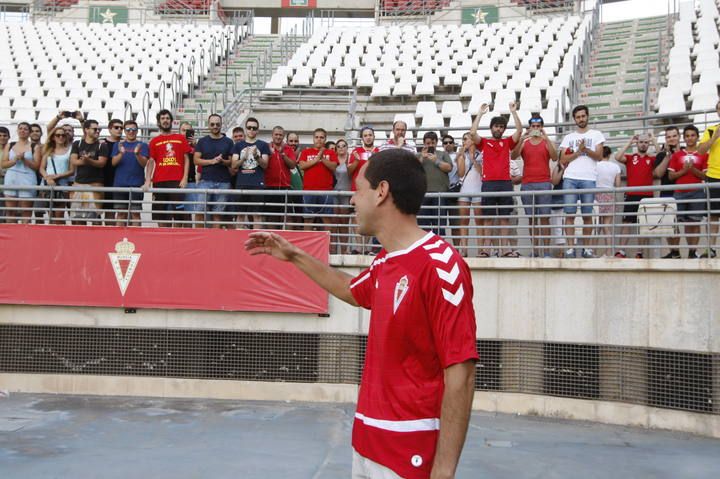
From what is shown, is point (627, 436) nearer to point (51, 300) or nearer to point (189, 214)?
point (189, 214)

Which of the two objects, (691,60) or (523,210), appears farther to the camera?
(691,60)

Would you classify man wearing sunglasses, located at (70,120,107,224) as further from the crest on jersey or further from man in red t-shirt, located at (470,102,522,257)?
the crest on jersey

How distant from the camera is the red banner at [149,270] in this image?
1023 centimetres

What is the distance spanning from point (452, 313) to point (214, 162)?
833cm

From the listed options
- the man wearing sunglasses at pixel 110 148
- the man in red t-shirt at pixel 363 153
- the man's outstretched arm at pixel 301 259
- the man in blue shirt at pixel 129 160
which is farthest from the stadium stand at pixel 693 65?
the man's outstretched arm at pixel 301 259

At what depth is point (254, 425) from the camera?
340 inches

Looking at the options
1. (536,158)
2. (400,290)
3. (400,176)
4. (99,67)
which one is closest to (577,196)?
(536,158)

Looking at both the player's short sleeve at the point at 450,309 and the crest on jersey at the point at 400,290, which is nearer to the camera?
the player's short sleeve at the point at 450,309

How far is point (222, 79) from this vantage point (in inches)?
886

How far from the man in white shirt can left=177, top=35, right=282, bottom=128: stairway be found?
27.2 feet

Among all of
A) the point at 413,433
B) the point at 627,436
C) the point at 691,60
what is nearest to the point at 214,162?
the point at 627,436

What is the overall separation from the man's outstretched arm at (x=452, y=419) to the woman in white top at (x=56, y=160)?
928cm

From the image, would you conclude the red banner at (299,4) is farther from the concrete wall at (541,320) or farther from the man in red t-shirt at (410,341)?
the man in red t-shirt at (410,341)

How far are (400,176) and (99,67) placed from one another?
2251 centimetres
